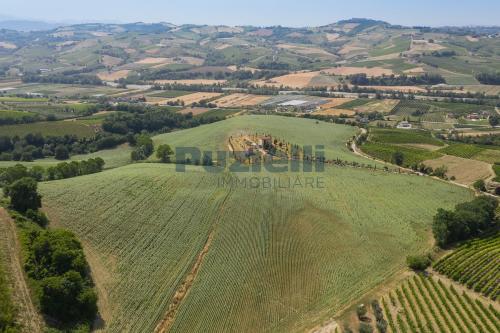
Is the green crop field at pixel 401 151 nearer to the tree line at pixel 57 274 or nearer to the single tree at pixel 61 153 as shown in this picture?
the tree line at pixel 57 274

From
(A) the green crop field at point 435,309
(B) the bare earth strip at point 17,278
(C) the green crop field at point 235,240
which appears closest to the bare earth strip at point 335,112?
(C) the green crop field at point 235,240

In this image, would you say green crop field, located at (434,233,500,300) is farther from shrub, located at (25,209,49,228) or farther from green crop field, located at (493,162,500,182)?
shrub, located at (25,209,49,228)

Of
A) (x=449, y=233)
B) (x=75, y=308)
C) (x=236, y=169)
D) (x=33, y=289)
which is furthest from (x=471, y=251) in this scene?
(x=33, y=289)

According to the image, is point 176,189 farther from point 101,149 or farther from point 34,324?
point 101,149

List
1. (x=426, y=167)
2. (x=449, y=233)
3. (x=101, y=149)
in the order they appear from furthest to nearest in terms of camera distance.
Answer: (x=101, y=149)
(x=426, y=167)
(x=449, y=233)

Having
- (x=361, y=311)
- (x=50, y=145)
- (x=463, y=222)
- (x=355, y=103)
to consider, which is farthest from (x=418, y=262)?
(x=355, y=103)

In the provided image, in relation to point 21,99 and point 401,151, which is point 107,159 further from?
point 21,99

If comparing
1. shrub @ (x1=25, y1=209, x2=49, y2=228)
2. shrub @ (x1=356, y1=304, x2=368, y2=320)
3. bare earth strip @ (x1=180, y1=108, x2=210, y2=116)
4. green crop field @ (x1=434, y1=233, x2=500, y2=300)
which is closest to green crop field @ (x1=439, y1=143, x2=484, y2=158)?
green crop field @ (x1=434, y1=233, x2=500, y2=300)
